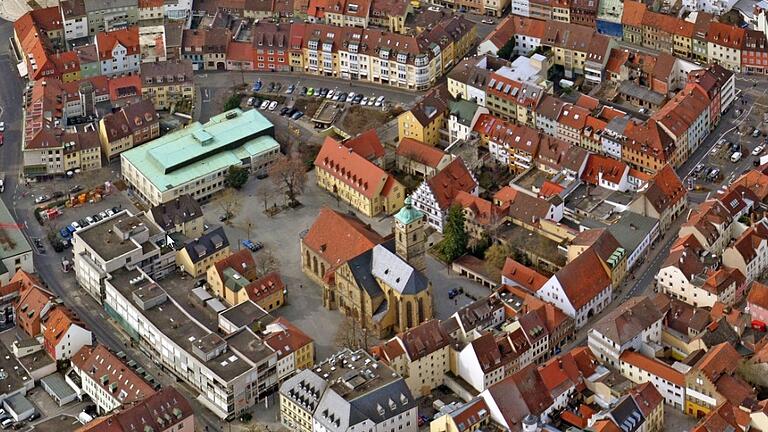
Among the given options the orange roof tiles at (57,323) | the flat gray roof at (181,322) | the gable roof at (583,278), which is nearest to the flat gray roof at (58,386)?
the orange roof tiles at (57,323)

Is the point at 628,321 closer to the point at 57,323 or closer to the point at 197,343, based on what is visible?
the point at 197,343

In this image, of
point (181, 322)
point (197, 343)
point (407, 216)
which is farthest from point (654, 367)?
point (181, 322)

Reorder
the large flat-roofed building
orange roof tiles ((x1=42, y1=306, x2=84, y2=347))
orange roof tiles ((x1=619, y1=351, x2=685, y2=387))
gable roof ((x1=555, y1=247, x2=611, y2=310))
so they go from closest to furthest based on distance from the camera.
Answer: orange roof tiles ((x1=619, y1=351, x2=685, y2=387)) → the large flat-roofed building → orange roof tiles ((x1=42, y1=306, x2=84, y2=347)) → gable roof ((x1=555, y1=247, x2=611, y2=310))

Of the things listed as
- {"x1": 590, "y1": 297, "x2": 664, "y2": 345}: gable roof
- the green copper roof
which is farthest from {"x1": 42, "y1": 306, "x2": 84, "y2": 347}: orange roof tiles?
{"x1": 590, "y1": 297, "x2": 664, "y2": 345}: gable roof

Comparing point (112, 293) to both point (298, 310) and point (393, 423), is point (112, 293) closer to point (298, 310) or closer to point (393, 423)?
point (298, 310)

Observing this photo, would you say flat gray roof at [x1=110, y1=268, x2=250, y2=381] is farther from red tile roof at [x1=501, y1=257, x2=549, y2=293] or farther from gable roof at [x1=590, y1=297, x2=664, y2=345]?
gable roof at [x1=590, y1=297, x2=664, y2=345]
